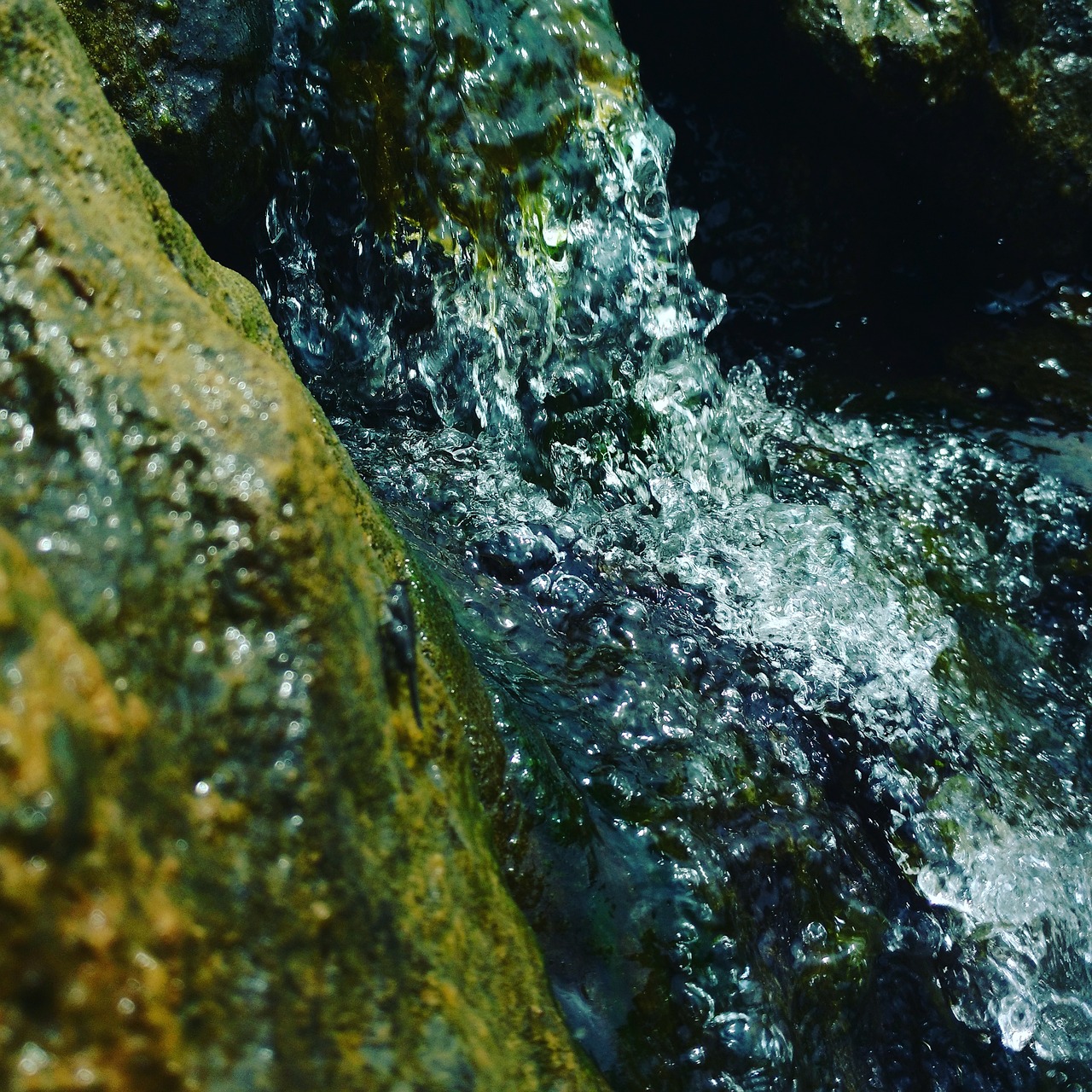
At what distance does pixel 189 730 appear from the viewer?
0.95m

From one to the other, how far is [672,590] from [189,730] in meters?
2.27

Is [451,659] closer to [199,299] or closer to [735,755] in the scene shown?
[199,299]

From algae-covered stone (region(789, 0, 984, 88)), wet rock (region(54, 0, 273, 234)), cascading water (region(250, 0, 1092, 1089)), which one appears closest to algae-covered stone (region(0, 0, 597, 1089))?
cascading water (region(250, 0, 1092, 1089))

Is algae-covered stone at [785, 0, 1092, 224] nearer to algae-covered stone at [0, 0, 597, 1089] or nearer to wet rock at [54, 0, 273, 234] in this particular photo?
wet rock at [54, 0, 273, 234]

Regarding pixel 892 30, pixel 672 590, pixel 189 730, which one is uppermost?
pixel 892 30

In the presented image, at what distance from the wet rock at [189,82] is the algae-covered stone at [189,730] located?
1.69m

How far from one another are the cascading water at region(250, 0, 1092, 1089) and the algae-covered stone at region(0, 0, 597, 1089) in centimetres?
67

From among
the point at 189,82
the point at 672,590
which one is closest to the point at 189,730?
the point at 672,590

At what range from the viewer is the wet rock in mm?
2891

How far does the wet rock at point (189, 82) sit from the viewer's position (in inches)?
114

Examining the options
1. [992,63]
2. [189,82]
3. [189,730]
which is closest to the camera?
[189,730]

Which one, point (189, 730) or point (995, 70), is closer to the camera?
point (189, 730)

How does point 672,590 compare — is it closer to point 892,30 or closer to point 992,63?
point 892,30

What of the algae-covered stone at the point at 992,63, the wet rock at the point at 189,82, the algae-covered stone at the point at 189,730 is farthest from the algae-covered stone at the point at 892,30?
the algae-covered stone at the point at 189,730
